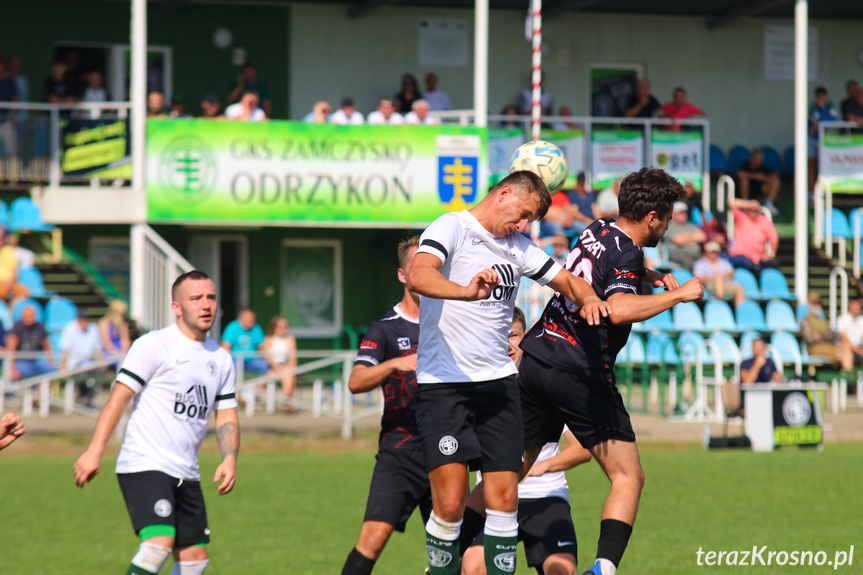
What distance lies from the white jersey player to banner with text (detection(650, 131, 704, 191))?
56.8ft

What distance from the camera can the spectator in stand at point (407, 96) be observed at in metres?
21.6

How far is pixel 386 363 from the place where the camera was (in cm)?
647

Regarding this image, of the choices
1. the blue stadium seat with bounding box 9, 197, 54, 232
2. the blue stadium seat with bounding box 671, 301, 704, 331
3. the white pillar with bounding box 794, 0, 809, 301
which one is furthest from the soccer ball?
the white pillar with bounding box 794, 0, 809, 301

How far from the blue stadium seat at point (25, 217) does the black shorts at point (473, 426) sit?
1553 centimetres

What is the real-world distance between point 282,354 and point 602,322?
36.4 feet

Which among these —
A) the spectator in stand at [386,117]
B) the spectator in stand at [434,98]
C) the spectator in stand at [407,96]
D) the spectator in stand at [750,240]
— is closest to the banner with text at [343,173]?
the spectator in stand at [386,117]

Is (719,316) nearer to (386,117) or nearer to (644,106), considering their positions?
(644,106)

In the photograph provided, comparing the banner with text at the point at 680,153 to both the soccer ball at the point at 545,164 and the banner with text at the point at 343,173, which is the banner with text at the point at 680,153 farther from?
the soccer ball at the point at 545,164

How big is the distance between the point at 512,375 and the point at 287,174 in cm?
1343

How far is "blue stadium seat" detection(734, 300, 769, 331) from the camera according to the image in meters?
20.0

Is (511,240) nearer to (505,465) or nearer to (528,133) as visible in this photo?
(505,465)

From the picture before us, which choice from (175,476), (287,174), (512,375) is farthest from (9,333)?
(512,375)

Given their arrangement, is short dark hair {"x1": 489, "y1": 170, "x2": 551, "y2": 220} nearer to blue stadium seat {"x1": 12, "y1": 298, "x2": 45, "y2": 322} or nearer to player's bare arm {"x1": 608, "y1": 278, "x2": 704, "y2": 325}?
player's bare arm {"x1": 608, "y1": 278, "x2": 704, "y2": 325}

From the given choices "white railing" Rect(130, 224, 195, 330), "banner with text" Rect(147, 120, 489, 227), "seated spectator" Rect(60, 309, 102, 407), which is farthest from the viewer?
"banner with text" Rect(147, 120, 489, 227)
